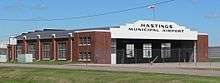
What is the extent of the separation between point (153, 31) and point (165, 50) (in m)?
9.83

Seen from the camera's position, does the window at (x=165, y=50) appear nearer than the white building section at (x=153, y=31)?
No

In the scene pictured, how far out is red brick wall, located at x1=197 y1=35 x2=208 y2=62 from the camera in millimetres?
98938

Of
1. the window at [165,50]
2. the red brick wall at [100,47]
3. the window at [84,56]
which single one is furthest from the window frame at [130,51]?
the window at [84,56]

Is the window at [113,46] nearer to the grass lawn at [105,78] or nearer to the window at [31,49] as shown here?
the window at [31,49]

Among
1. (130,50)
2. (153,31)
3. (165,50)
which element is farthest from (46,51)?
(165,50)

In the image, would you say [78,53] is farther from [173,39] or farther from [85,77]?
[85,77]

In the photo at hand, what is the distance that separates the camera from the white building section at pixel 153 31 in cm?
8766

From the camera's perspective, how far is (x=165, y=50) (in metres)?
100

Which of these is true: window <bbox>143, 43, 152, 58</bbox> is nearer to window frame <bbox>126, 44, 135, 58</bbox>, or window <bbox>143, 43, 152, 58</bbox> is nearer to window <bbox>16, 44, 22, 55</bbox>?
window frame <bbox>126, 44, 135, 58</bbox>

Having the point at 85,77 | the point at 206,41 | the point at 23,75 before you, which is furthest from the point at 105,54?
the point at 85,77

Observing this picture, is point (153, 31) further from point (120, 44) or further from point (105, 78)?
point (105, 78)

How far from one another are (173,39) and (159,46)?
5.37 meters

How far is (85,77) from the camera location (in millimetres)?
37938

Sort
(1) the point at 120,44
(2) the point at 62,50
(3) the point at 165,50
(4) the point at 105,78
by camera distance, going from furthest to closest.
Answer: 1. (3) the point at 165,50
2. (1) the point at 120,44
3. (2) the point at 62,50
4. (4) the point at 105,78
